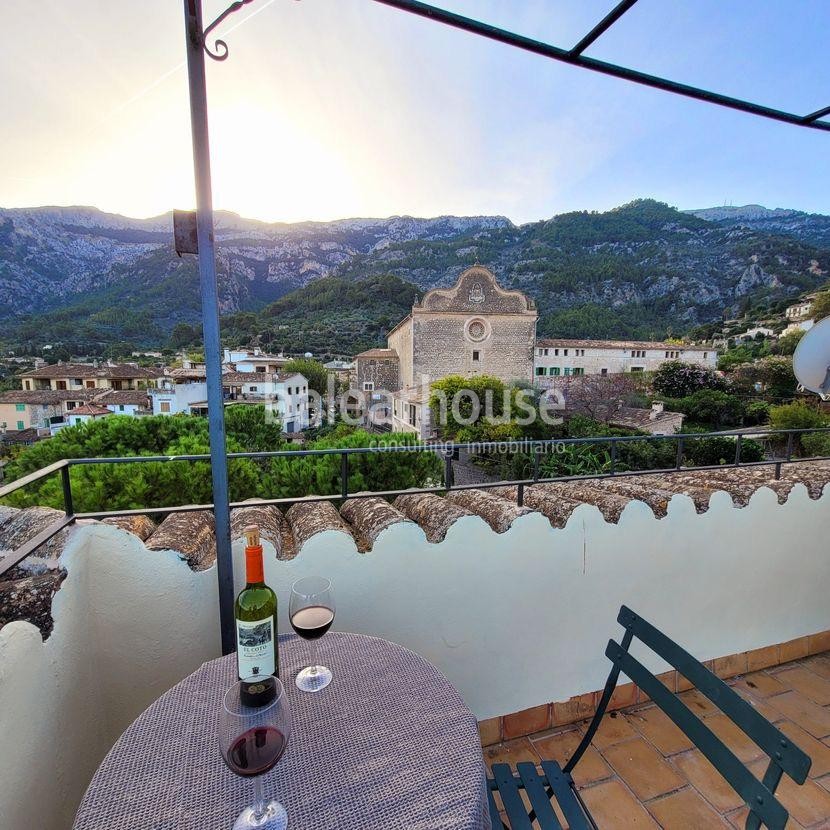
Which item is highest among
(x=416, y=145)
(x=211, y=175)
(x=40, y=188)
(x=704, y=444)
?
(x=416, y=145)

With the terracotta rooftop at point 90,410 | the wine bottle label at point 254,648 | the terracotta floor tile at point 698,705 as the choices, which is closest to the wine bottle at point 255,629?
the wine bottle label at point 254,648

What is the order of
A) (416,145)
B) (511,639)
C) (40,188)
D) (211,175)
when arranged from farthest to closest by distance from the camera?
(416,145) → (40,188) → (511,639) → (211,175)

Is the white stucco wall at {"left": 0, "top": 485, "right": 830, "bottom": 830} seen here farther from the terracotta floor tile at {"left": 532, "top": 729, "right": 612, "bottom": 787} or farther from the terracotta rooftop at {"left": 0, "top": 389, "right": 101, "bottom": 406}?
the terracotta rooftop at {"left": 0, "top": 389, "right": 101, "bottom": 406}

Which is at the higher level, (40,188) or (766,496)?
(40,188)

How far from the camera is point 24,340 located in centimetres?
2189

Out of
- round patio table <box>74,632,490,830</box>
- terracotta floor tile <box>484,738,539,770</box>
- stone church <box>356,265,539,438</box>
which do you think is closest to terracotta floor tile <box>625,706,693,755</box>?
terracotta floor tile <box>484,738,539,770</box>

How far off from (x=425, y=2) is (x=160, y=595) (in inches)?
71.2

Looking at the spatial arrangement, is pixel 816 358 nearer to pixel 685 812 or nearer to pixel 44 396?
pixel 685 812

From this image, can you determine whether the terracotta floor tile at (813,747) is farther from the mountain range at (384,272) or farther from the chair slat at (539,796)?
the mountain range at (384,272)

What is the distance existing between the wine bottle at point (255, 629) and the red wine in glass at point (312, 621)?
5.9 inches

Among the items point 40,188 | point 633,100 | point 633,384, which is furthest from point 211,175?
point 633,384

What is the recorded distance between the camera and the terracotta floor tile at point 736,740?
5.24 ft

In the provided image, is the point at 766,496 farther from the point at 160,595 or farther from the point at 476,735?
the point at 160,595

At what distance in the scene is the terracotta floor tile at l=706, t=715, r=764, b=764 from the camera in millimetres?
1598
